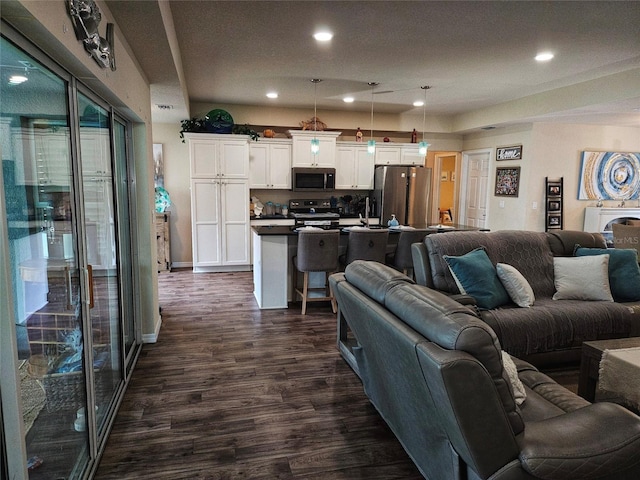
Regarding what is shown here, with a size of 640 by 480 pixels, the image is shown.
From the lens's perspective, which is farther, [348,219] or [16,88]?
[348,219]

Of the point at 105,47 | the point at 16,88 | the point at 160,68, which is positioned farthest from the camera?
the point at 160,68

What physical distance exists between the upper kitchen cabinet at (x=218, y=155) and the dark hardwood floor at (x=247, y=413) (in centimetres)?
285

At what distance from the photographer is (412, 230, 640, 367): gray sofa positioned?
9.69 ft

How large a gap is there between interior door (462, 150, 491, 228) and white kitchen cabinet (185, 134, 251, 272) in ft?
14.3

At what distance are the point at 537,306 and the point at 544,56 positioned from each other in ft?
8.39

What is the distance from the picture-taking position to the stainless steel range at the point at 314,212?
22.0 ft

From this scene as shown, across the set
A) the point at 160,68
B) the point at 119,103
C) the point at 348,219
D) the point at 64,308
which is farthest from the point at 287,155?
the point at 64,308

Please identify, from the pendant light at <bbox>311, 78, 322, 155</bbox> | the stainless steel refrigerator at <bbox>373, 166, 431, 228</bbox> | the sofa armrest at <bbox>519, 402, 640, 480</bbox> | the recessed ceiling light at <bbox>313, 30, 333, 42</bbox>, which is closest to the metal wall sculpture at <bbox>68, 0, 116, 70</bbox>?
the recessed ceiling light at <bbox>313, 30, 333, 42</bbox>

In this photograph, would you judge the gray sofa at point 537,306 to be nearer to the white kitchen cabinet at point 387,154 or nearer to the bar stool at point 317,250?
the bar stool at point 317,250

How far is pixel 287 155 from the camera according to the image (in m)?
6.75

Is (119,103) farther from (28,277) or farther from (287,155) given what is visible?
(287,155)

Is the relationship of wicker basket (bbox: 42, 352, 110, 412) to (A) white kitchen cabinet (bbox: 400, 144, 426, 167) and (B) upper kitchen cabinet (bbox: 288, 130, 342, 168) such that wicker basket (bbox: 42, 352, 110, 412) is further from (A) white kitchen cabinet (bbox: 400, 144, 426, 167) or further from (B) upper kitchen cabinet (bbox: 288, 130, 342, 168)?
(A) white kitchen cabinet (bbox: 400, 144, 426, 167)

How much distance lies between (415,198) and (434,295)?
5542 millimetres

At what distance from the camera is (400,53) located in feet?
12.8
